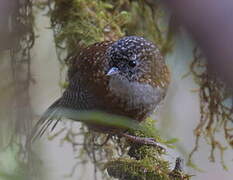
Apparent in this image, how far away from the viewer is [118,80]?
2152 mm

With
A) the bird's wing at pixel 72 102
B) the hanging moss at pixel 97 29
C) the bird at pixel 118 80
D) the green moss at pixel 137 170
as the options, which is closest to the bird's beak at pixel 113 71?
the bird at pixel 118 80

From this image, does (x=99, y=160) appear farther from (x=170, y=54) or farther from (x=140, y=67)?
(x=170, y=54)

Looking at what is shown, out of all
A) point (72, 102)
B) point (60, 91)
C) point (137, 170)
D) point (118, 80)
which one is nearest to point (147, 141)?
point (137, 170)

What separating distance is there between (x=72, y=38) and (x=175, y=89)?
1.17m

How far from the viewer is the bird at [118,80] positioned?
2123mm

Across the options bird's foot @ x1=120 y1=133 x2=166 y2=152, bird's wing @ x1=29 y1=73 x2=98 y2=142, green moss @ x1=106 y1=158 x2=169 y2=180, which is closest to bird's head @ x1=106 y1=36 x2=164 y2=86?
bird's wing @ x1=29 y1=73 x2=98 y2=142

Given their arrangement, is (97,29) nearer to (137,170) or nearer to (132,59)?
(132,59)

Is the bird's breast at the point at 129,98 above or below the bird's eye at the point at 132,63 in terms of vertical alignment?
below

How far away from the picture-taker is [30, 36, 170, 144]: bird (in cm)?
212

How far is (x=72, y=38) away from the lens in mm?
2404

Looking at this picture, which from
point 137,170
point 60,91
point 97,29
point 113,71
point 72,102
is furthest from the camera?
point 60,91

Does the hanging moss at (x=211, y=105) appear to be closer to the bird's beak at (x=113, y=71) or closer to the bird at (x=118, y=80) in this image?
the bird at (x=118, y=80)

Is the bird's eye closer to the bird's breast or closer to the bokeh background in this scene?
the bird's breast

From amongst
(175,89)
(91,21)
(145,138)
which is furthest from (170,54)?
(145,138)
